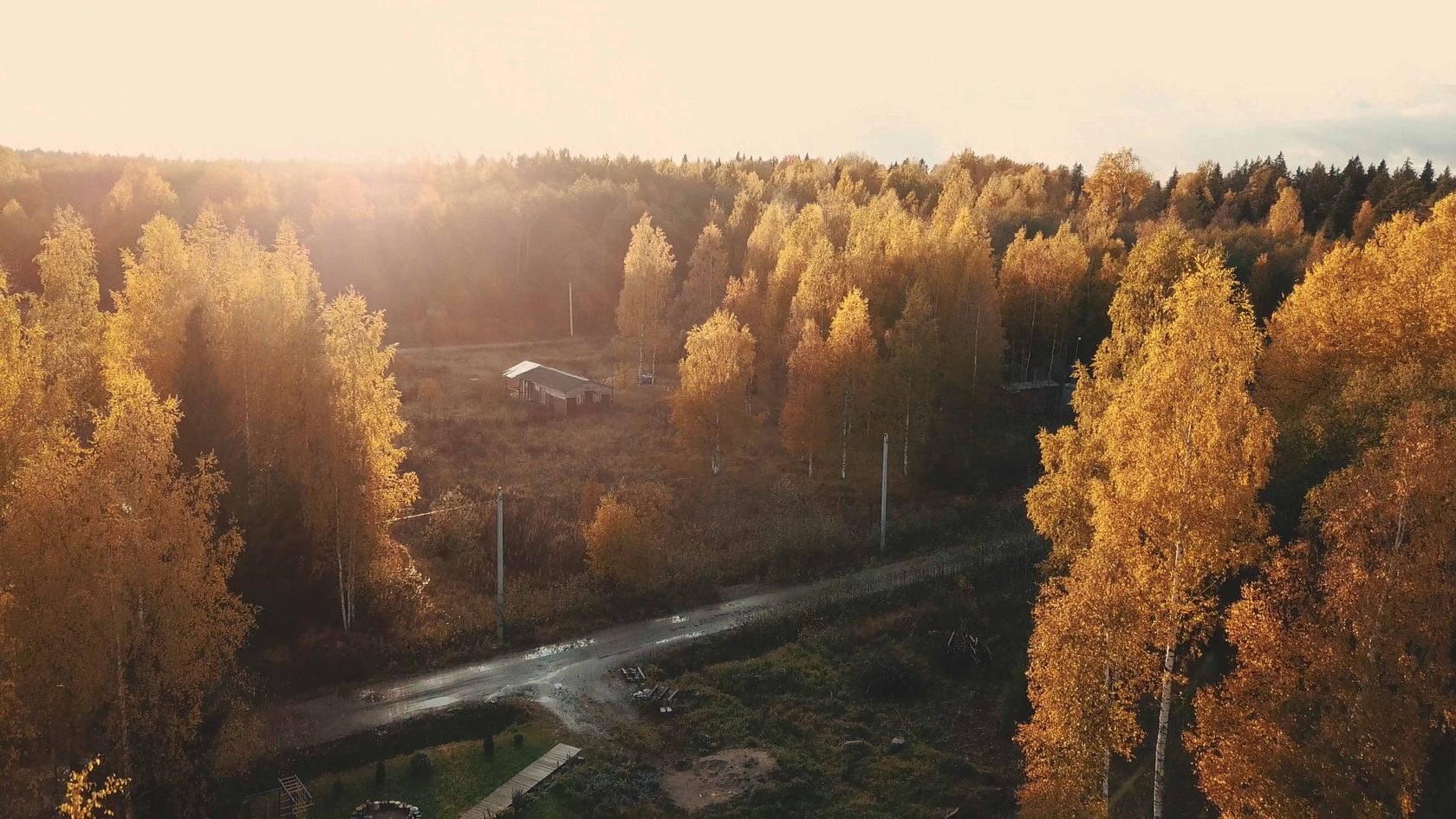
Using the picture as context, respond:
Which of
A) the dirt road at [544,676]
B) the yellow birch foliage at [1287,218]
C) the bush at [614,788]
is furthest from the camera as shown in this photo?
the yellow birch foliage at [1287,218]

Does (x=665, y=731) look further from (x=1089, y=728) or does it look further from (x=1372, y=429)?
(x=1372, y=429)

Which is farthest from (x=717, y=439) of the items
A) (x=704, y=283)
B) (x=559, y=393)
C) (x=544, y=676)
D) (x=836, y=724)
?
(x=704, y=283)

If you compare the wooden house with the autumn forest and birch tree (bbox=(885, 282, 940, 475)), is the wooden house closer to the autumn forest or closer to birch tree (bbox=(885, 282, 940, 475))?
the autumn forest

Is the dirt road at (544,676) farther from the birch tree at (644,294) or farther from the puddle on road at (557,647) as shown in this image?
the birch tree at (644,294)

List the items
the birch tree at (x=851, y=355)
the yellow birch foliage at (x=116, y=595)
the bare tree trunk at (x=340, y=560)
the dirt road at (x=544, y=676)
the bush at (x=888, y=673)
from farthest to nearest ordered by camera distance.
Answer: the birch tree at (x=851, y=355) → the bush at (x=888, y=673) → the bare tree trunk at (x=340, y=560) → the dirt road at (x=544, y=676) → the yellow birch foliage at (x=116, y=595)

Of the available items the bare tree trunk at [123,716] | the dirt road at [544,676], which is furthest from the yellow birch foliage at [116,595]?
the dirt road at [544,676]

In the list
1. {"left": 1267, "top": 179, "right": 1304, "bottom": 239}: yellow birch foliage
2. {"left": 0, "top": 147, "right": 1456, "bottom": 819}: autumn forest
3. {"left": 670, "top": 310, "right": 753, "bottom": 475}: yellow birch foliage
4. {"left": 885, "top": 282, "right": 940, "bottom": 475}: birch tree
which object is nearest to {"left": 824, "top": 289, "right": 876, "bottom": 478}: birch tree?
{"left": 0, "top": 147, "right": 1456, "bottom": 819}: autumn forest

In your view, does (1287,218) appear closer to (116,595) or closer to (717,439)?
(717,439)
